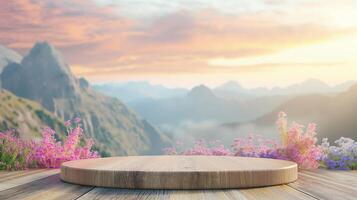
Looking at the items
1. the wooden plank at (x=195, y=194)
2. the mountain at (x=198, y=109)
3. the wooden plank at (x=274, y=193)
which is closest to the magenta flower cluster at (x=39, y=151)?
the wooden plank at (x=195, y=194)

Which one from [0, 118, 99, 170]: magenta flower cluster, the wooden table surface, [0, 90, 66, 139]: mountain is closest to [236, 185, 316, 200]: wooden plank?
the wooden table surface

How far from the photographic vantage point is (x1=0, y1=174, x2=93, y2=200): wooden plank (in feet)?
11.9

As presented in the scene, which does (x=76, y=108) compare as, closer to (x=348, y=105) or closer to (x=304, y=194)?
(x=348, y=105)

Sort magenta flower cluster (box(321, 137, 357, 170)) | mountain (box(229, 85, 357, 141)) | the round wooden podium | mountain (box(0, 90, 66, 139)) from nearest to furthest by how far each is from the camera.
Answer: the round wooden podium, magenta flower cluster (box(321, 137, 357, 170)), mountain (box(229, 85, 357, 141)), mountain (box(0, 90, 66, 139))

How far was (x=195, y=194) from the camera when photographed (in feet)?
11.8

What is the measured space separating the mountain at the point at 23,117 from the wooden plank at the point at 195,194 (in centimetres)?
12006

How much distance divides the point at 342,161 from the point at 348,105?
88.6 meters

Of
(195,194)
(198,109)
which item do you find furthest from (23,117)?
(195,194)

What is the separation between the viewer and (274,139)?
789 cm

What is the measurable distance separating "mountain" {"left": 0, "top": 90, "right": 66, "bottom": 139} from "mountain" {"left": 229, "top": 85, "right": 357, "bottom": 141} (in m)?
56.0

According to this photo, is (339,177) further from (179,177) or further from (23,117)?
(23,117)

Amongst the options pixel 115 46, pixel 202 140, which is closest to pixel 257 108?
pixel 115 46

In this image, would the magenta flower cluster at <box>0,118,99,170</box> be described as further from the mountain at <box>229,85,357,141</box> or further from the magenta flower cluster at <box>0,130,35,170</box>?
the mountain at <box>229,85,357,141</box>

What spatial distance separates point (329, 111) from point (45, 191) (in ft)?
304
